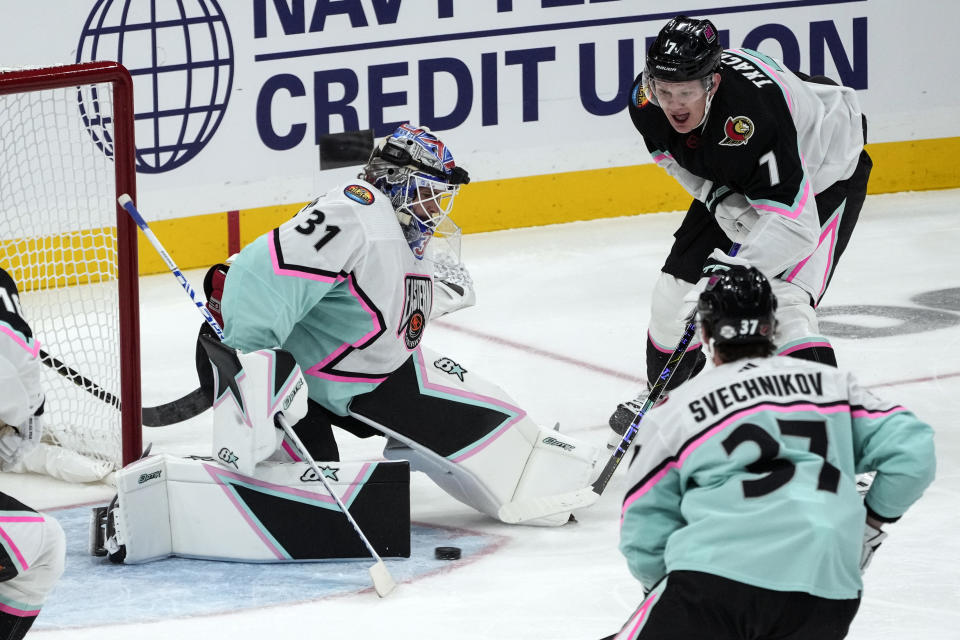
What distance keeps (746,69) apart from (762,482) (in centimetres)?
161

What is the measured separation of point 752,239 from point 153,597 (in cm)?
139

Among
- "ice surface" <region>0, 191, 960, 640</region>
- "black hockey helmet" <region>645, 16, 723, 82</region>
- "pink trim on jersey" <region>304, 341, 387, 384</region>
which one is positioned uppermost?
"black hockey helmet" <region>645, 16, 723, 82</region>

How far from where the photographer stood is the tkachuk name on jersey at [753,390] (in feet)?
6.34

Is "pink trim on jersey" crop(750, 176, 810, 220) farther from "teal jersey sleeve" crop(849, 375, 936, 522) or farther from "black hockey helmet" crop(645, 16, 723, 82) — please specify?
"teal jersey sleeve" crop(849, 375, 936, 522)

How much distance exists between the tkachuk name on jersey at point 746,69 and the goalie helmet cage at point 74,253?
1.38m

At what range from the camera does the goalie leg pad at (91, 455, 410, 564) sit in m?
3.14

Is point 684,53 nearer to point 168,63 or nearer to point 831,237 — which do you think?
point 831,237

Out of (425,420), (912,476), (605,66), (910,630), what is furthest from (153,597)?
(605,66)

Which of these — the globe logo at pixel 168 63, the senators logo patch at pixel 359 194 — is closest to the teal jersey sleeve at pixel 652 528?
the senators logo patch at pixel 359 194

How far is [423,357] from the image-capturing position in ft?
11.3

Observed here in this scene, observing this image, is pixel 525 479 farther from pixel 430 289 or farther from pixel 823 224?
pixel 823 224

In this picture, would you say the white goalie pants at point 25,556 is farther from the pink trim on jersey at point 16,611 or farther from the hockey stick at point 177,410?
the hockey stick at point 177,410

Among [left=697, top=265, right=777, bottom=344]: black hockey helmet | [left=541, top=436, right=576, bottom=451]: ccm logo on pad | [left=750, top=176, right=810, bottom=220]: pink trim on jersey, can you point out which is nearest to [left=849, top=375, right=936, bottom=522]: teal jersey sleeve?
[left=697, top=265, right=777, bottom=344]: black hockey helmet

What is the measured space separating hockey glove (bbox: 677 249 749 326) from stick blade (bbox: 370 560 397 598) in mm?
785
